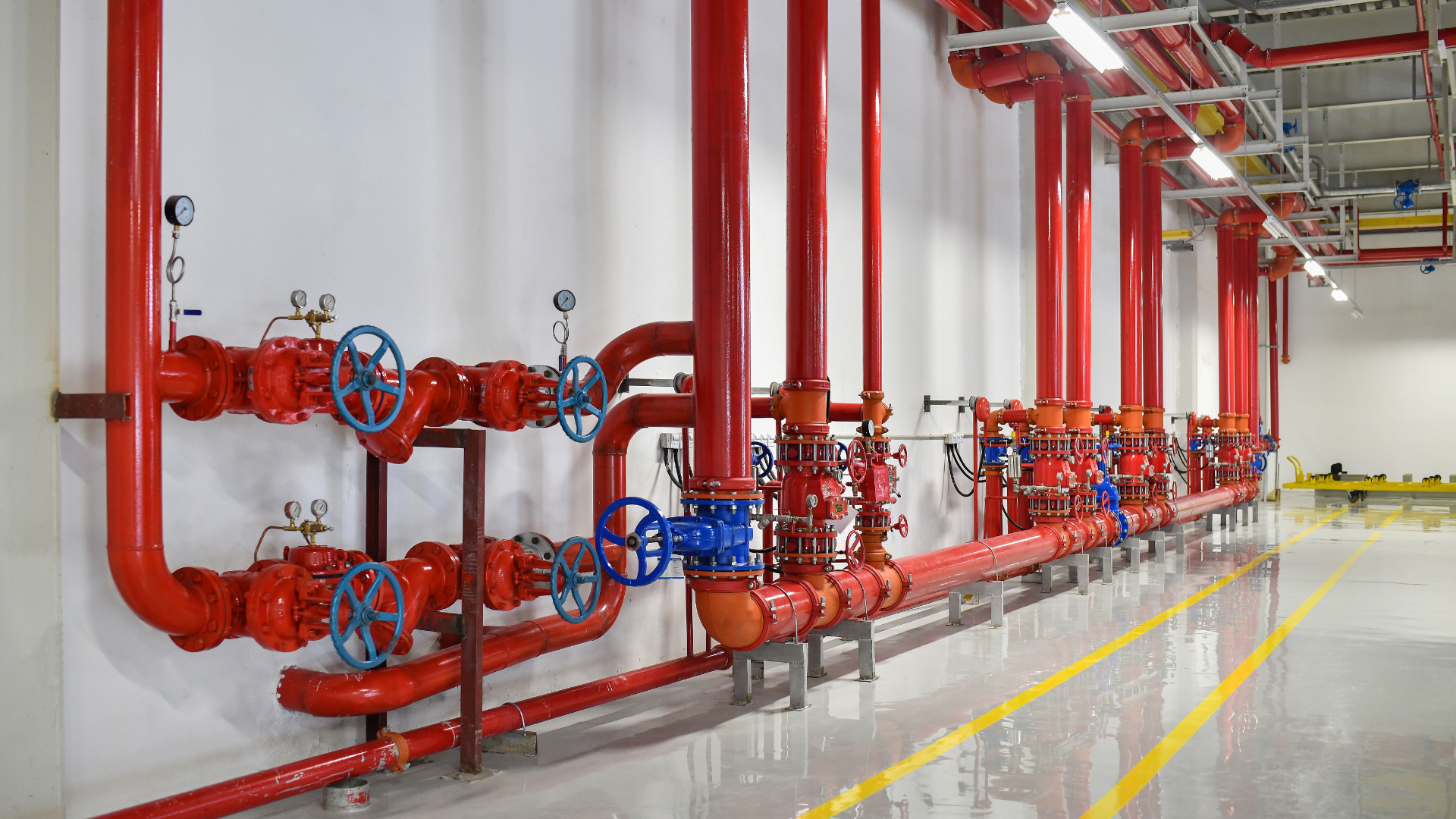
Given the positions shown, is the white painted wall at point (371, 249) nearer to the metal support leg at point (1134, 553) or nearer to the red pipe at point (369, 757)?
the red pipe at point (369, 757)

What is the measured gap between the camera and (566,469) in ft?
19.7

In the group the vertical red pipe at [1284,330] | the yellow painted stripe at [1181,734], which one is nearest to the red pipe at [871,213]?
the yellow painted stripe at [1181,734]

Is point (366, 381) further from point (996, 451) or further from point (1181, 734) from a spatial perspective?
point (996, 451)

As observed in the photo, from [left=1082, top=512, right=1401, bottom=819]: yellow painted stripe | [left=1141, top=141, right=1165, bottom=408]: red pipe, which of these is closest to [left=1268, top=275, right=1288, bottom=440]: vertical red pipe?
[left=1141, top=141, right=1165, bottom=408]: red pipe

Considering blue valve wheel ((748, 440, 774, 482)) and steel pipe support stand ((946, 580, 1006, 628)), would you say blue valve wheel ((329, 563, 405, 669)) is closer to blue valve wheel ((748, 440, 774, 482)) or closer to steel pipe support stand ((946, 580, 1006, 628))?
→ blue valve wheel ((748, 440, 774, 482))

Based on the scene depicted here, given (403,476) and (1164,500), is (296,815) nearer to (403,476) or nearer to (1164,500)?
(403,476)

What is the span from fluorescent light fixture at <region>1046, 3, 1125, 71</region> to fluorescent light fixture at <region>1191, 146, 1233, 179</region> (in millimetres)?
3299

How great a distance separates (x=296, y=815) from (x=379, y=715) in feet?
2.20

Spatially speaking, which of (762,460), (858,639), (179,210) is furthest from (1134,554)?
(179,210)

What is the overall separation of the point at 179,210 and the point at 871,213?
5100 millimetres

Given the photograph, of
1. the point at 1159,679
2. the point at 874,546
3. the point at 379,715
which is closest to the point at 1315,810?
the point at 1159,679

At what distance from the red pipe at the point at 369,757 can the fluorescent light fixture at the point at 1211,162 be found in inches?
277

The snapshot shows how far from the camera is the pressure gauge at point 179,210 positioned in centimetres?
373

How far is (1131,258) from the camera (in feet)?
40.4
